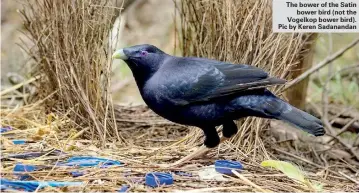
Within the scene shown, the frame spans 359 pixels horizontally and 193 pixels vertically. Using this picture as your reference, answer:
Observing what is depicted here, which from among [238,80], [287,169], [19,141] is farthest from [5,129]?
[287,169]

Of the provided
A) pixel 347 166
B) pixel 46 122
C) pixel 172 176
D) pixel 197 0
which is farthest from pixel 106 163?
pixel 347 166

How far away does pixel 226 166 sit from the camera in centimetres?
352

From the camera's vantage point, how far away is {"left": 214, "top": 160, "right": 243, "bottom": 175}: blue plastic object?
11.4ft

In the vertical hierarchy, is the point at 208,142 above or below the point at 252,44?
below

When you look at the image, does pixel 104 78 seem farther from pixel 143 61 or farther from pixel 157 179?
pixel 157 179

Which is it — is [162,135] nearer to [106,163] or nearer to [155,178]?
[106,163]

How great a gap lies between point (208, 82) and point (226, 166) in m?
0.47

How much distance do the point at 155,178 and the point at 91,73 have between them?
4.15ft

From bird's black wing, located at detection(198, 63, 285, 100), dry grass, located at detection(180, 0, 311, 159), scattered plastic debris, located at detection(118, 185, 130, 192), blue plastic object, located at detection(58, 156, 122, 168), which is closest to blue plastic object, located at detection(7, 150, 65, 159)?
blue plastic object, located at detection(58, 156, 122, 168)

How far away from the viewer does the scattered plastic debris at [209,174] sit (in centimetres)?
341

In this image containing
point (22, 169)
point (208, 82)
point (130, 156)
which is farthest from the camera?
point (130, 156)

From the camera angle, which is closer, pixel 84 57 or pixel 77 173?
pixel 77 173

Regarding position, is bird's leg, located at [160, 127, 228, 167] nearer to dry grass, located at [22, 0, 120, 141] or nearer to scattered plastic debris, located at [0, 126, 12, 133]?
dry grass, located at [22, 0, 120, 141]

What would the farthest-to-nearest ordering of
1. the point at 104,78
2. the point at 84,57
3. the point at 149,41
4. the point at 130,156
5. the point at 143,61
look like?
the point at 149,41
the point at 104,78
the point at 84,57
the point at 130,156
the point at 143,61
